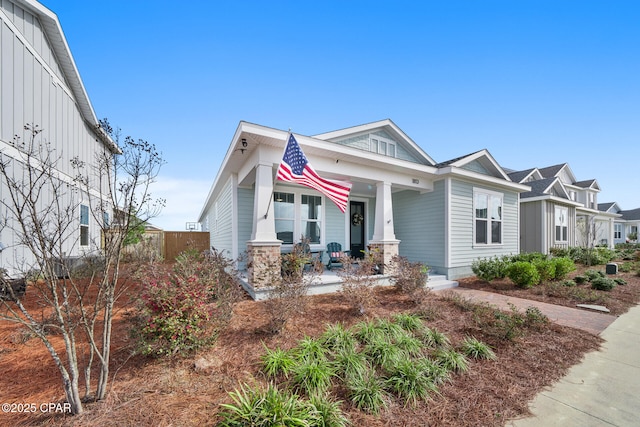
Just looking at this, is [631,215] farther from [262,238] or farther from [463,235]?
[262,238]

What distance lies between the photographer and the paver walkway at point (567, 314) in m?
5.03

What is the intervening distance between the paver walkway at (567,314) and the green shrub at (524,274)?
109cm

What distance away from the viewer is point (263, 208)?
→ 6.08 m

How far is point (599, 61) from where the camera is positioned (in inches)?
309

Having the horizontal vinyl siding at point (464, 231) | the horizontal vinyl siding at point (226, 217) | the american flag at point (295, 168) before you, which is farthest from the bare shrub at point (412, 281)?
the horizontal vinyl siding at point (226, 217)

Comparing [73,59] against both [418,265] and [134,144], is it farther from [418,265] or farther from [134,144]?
[418,265]

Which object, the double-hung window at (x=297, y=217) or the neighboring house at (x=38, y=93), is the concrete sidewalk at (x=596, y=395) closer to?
the double-hung window at (x=297, y=217)

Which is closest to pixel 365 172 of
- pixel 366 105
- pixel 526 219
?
pixel 366 105

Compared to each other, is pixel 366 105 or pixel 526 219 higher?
pixel 366 105

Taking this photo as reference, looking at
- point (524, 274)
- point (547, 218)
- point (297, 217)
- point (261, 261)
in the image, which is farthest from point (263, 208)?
point (547, 218)

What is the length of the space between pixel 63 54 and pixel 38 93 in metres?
2.25

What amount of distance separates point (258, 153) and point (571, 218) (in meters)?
19.4

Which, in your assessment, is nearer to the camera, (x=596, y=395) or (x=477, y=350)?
(x=596, y=395)

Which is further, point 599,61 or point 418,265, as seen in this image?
point 599,61
